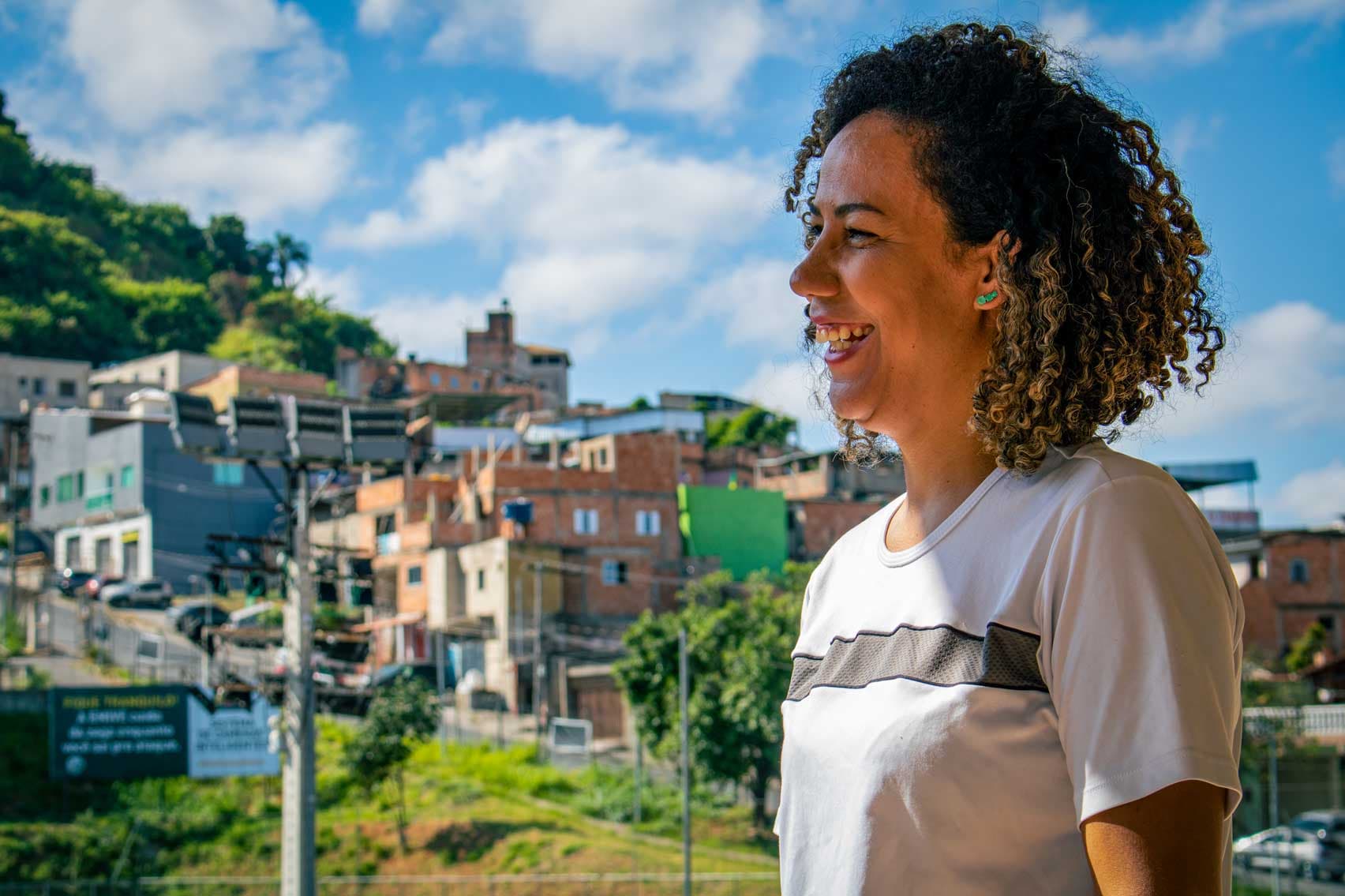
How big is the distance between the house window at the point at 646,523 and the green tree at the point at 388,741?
1214cm

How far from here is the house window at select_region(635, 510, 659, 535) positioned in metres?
40.7

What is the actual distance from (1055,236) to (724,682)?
27.4 meters

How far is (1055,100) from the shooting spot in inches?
61.4

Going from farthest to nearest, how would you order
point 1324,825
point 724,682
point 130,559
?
point 130,559, point 724,682, point 1324,825

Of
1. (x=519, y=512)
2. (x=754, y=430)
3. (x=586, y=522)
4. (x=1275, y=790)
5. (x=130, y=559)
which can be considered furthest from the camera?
(x=754, y=430)

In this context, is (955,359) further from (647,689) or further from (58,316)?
(58,316)

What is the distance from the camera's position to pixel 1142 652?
1.27 metres

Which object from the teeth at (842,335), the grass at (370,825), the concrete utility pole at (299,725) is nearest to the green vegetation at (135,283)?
the grass at (370,825)

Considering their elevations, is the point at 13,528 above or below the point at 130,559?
above

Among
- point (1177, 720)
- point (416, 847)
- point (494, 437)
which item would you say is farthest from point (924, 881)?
point (494, 437)

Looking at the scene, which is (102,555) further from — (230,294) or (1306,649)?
(230,294)

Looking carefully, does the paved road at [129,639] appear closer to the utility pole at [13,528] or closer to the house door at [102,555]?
the utility pole at [13,528]

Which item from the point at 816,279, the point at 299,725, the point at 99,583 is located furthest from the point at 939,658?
the point at 99,583

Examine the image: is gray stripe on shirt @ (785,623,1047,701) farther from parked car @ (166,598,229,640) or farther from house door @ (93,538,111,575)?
house door @ (93,538,111,575)
